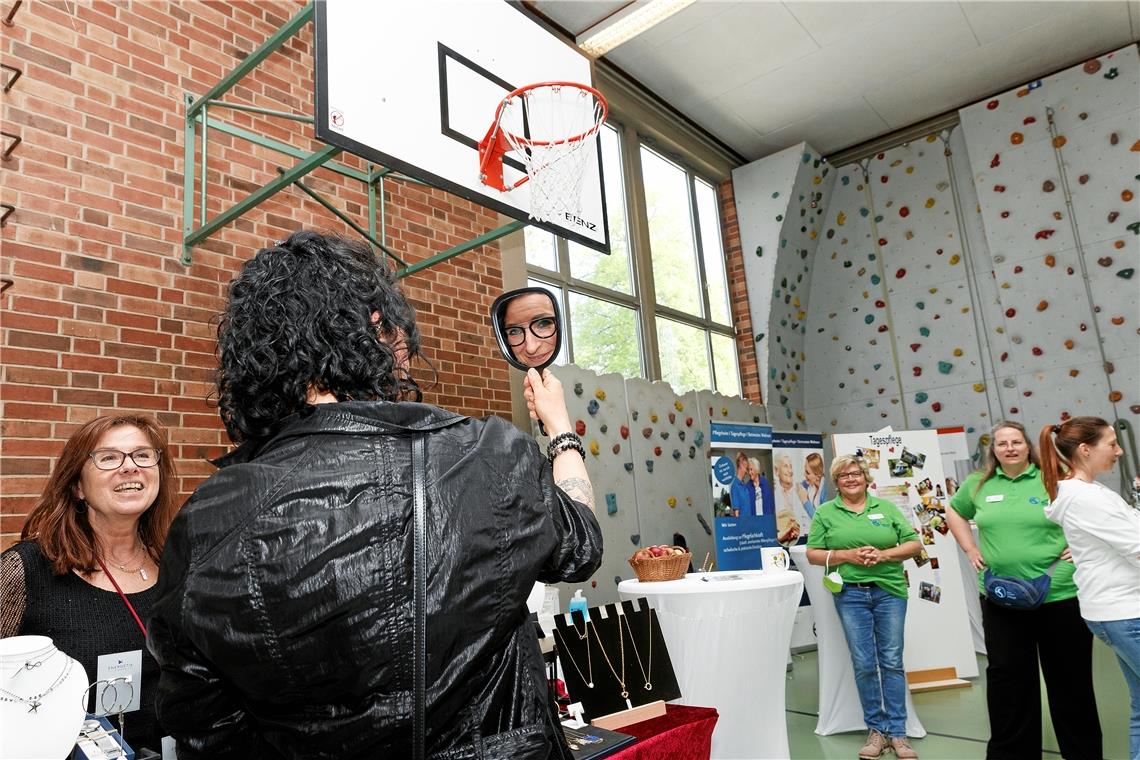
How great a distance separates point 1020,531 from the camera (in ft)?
9.41

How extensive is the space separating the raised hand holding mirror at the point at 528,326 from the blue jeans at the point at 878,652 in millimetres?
2436

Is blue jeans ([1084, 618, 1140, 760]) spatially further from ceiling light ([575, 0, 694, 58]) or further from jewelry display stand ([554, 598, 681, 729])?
ceiling light ([575, 0, 694, 58])

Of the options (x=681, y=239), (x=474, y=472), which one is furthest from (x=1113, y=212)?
(x=474, y=472)

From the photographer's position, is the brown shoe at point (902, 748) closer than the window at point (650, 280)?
Yes

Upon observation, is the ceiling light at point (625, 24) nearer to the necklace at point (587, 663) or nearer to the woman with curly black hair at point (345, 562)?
the necklace at point (587, 663)

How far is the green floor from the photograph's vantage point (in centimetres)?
322

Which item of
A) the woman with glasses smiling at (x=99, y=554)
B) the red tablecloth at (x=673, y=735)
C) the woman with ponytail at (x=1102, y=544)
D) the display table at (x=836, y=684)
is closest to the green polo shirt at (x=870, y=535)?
the display table at (x=836, y=684)

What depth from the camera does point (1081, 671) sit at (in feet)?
9.04

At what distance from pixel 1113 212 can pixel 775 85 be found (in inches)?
118

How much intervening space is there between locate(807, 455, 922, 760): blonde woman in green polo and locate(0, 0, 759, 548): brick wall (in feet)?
7.21

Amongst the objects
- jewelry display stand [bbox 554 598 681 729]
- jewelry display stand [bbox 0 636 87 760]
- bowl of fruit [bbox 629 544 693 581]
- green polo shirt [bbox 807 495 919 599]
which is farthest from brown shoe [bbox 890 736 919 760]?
jewelry display stand [bbox 0 636 87 760]

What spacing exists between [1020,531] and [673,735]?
179 centimetres

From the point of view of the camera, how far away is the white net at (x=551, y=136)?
3047 millimetres

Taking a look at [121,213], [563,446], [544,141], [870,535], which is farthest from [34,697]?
[870,535]
